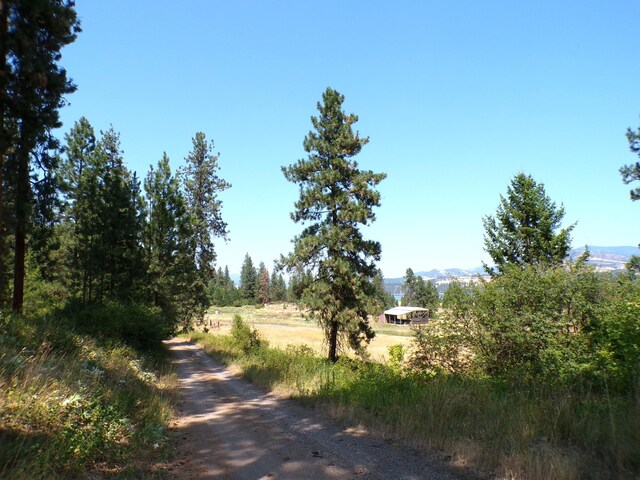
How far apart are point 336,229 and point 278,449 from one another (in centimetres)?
1513

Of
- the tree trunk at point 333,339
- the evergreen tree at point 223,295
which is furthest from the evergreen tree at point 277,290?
the tree trunk at point 333,339

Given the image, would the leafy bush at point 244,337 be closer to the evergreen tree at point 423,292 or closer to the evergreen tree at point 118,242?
the evergreen tree at point 118,242

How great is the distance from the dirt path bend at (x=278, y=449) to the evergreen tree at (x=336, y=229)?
10.5 metres

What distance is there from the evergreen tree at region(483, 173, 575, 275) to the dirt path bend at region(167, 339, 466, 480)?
20854 mm

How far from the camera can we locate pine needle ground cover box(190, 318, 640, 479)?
4.36 meters

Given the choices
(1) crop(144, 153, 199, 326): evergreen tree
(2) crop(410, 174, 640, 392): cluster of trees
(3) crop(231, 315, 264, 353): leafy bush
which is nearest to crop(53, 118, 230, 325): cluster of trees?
(1) crop(144, 153, 199, 326): evergreen tree

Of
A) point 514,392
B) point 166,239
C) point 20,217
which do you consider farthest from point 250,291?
point 514,392

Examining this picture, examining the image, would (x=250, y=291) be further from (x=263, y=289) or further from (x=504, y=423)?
(x=504, y=423)

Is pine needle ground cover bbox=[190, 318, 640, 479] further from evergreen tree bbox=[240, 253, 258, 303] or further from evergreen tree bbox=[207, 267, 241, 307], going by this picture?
evergreen tree bbox=[240, 253, 258, 303]

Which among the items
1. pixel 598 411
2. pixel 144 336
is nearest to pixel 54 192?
pixel 144 336

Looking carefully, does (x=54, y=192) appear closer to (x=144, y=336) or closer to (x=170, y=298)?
(x=144, y=336)

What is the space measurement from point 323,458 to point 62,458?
3.42 m

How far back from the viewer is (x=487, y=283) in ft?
46.1

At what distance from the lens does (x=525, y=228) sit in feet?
85.6
